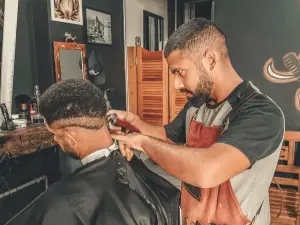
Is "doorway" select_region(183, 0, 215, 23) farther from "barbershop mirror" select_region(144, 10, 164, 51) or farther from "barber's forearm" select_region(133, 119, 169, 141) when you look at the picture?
"barber's forearm" select_region(133, 119, 169, 141)

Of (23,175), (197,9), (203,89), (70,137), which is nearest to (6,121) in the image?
(23,175)

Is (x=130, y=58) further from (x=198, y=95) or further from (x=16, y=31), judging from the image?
(x=198, y=95)

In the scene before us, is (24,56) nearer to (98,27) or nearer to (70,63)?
(70,63)

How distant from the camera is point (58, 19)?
2699 mm

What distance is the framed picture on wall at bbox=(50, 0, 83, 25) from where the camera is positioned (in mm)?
2652

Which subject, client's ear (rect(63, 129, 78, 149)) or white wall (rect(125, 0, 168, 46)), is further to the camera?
white wall (rect(125, 0, 168, 46))

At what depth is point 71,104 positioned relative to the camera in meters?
1.13

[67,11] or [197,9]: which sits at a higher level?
[197,9]

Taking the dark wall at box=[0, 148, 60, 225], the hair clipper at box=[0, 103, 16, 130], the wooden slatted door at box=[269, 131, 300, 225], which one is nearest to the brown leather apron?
the wooden slatted door at box=[269, 131, 300, 225]

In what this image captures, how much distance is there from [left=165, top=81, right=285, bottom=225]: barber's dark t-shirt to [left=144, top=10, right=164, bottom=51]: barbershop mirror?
310 centimetres

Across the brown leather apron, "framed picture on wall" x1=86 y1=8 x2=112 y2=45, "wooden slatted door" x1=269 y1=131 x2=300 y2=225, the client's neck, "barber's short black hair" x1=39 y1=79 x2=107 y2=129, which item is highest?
"framed picture on wall" x1=86 y1=8 x2=112 y2=45

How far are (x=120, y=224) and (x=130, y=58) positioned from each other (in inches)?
114

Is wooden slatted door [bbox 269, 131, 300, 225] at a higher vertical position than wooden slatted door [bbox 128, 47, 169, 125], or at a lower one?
lower

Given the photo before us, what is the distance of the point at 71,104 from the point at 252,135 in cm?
70
